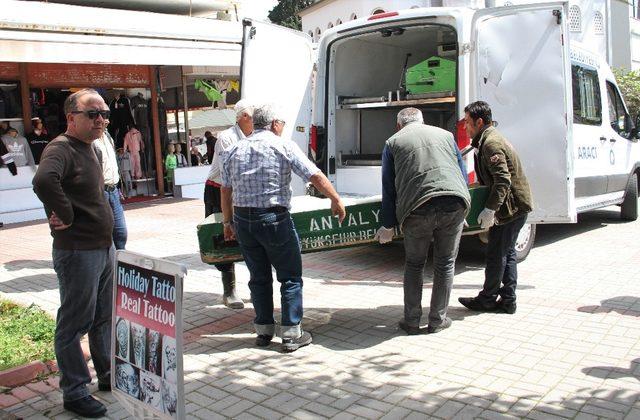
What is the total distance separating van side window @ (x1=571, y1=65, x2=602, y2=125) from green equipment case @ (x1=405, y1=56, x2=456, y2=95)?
1.43m

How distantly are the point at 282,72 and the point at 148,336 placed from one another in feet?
15.1

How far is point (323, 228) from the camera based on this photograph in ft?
17.3

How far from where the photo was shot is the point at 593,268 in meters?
6.89

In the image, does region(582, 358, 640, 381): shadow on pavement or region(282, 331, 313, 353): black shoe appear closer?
region(582, 358, 640, 381): shadow on pavement

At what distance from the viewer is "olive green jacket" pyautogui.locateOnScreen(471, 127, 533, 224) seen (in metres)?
5.00

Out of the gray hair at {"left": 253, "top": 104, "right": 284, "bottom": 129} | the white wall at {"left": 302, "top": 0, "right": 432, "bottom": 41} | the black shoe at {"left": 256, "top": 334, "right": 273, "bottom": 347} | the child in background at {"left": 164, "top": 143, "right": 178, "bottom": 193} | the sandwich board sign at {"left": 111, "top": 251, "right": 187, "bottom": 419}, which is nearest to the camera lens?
the sandwich board sign at {"left": 111, "top": 251, "right": 187, "bottom": 419}

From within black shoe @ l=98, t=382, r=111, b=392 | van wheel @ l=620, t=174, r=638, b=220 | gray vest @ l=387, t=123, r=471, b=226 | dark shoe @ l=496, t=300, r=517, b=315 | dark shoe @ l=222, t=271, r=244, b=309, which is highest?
gray vest @ l=387, t=123, r=471, b=226

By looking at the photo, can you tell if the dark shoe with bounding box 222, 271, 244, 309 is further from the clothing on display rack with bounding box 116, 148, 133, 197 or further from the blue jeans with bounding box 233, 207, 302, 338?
the clothing on display rack with bounding box 116, 148, 133, 197

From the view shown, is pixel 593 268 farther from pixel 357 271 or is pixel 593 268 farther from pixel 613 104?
pixel 613 104

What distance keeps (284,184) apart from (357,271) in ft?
9.34

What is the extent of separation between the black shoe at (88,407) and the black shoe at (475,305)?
314 centimetres

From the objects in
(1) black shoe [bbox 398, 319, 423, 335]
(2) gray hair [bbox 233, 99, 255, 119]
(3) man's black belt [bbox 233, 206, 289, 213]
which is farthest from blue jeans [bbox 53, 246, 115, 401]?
(1) black shoe [bbox 398, 319, 423, 335]

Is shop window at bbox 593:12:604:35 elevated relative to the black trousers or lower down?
elevated

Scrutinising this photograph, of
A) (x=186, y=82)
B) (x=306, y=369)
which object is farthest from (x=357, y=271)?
(x=186, y=82)
